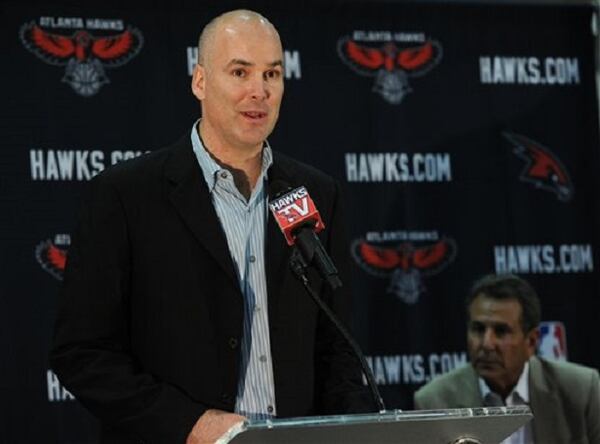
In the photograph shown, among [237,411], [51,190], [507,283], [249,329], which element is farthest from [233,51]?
[507,283]

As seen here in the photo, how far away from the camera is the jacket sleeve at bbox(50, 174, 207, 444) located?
2.78 metres

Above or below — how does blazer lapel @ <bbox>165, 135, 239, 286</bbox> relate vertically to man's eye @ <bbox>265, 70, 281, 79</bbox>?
below

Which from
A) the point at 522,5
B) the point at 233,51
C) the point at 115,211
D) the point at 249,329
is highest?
the point at 522,5

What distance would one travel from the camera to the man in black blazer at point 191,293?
112 inches

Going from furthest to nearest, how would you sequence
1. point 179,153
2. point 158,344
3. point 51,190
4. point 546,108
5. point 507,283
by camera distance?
1. point 546,108
2. point 507,283
3. point 51,190
4. point 179,153
5. point 158,344

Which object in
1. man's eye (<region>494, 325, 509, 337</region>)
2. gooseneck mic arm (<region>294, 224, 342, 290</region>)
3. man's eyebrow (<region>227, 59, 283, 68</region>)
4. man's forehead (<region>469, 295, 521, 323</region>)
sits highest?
man's eyebrow (<region>227, 59, 283, 68</region>)

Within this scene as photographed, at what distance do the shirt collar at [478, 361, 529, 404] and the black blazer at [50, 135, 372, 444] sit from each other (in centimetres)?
205

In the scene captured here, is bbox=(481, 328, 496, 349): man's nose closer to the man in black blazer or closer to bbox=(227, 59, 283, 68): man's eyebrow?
the man in black blazer

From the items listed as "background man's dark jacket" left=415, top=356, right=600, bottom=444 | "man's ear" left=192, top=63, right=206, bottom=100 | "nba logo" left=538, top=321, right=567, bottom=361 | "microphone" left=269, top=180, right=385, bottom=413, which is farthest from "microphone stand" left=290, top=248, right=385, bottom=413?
"nba logo" left=538, top=321, right=567, bottom=361

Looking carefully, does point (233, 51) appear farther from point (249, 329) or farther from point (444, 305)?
point (444, 305)

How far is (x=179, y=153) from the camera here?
313 centimetres

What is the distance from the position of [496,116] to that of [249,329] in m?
2.70

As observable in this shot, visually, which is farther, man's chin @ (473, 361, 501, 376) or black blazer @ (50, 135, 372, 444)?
man's chin @ (473, 361, 501, 376)

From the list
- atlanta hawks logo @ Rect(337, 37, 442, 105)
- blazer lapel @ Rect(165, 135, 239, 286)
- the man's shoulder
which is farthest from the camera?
atlanta hawks logo @ Rect(337, 37, 442, 105)
